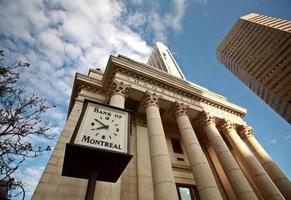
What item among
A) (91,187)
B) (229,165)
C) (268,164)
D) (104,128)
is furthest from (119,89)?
(268,164)

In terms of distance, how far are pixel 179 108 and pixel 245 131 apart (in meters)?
8.49

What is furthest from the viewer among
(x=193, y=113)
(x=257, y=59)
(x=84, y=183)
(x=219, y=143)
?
(x=257, y=59)

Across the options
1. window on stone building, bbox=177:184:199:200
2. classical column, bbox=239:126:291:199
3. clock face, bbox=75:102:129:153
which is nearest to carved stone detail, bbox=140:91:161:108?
window on stone building, bbox=177:184:199:200

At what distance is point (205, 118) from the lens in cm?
1546

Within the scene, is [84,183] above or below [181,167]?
below

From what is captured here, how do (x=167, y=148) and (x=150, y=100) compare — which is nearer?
(x=167, y=148)

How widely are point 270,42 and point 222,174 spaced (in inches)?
2264

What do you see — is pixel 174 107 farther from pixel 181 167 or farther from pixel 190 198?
pixel 190 198

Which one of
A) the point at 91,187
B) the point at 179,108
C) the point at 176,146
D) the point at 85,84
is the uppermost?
the point at 85,84

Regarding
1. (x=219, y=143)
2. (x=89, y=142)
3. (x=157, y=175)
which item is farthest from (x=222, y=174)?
(x=89, y=142)

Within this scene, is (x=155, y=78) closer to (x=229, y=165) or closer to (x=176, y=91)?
(x=176, y=91)

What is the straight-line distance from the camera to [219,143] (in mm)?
13711

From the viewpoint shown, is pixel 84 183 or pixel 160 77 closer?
pixel 84 183

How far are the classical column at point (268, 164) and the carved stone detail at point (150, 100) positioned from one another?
1044 cm
